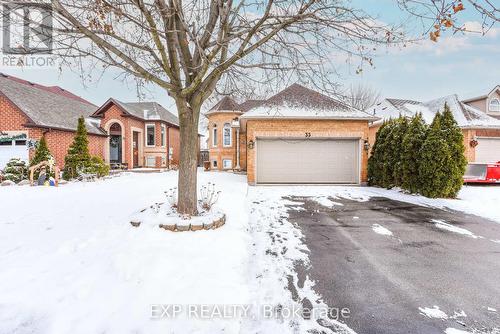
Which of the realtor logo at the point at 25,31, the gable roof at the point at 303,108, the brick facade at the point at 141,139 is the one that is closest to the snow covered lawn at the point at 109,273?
the realtor logo at the point at 25,31

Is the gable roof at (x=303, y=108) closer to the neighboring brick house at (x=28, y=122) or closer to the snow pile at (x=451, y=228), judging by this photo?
the snow pile at (x=451, y=228)

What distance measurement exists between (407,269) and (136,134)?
21967 millimetres

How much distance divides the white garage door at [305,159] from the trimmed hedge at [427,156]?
1.93m

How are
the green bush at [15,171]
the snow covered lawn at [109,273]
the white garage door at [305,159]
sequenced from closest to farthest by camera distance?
the snow covered lawn at [109,273], the green bush at [15,171], the white garage door at [305,159]

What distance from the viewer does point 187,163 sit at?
5.66 m

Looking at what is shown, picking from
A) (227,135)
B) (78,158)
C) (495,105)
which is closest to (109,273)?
(78,158)

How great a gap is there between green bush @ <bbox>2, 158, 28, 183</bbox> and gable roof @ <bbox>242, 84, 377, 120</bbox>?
38.0ft

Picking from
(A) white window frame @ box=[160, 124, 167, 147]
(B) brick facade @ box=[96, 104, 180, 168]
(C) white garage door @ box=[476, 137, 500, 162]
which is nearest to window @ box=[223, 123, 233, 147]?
(B) brick facade @ box=[96, 104, 180, 168]

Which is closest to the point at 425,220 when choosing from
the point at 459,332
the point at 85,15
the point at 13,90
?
the point at 459,332

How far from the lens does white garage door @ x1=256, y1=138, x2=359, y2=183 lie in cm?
1294

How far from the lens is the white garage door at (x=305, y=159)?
12938 millimetres

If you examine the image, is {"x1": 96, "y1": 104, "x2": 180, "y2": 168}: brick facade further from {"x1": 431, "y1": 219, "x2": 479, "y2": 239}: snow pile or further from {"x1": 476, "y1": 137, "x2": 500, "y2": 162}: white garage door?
{"x1": 476, "y1": 137, "x2": 500, "y2": 162}: white garage door

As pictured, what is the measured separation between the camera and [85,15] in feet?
17.4

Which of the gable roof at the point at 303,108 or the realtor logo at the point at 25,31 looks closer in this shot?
the realtor logo at the point at 25,31
